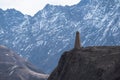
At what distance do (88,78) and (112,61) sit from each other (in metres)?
6.30

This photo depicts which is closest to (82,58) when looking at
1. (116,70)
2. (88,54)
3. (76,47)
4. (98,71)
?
(88,54)

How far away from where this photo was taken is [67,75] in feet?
292

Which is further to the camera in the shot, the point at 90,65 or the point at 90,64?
the point at 90,64

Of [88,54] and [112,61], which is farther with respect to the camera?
[88,54]

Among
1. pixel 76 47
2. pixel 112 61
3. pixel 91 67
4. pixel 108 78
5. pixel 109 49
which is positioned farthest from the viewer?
pixel 76 47

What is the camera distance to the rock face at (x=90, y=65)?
67.9 m

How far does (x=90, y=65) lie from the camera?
7975cm

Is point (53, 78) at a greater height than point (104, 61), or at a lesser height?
lesser

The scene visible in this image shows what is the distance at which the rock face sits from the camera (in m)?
67.9

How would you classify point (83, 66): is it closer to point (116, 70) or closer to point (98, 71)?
point (98, 71)

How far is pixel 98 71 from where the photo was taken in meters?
72.2

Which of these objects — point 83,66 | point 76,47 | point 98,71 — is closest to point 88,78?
point 98,71

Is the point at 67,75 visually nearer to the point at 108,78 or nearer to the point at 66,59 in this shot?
the point at 66,59

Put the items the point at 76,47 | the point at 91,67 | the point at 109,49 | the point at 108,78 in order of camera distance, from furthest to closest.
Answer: the point at 76,47 → the point at 109,49 → the point at 91,67 → the point at 108,78
